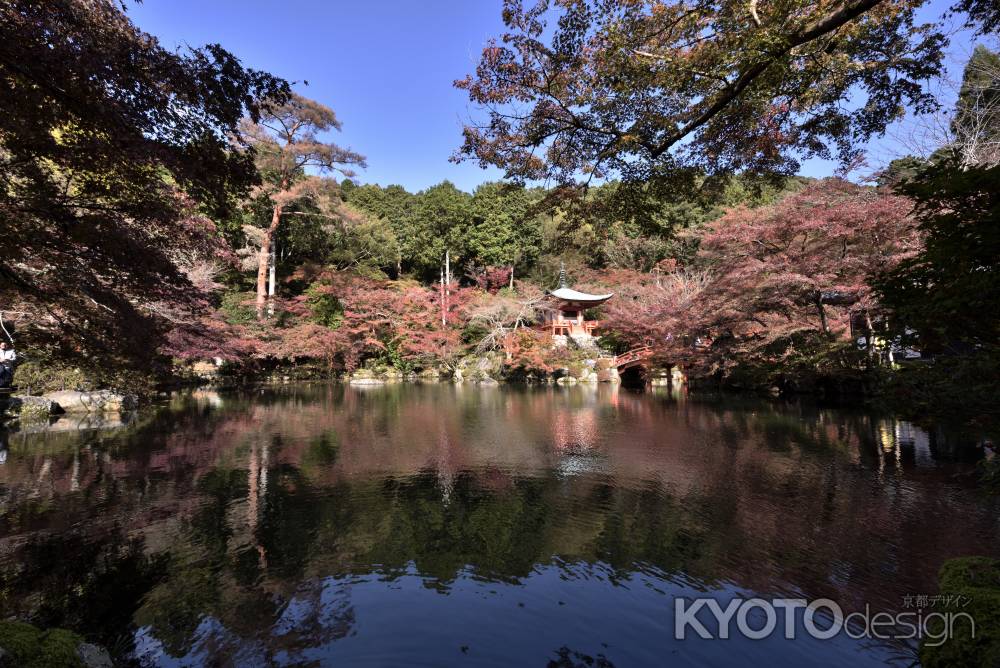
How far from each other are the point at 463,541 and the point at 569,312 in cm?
2151

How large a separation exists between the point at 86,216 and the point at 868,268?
1293cm

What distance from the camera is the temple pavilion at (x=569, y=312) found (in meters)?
24.2

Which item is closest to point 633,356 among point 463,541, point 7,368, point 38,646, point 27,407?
point 463,541

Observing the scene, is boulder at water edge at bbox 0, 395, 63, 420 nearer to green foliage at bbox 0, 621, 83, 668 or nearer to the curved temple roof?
green foliage at bbox 0, 621, 83, 668

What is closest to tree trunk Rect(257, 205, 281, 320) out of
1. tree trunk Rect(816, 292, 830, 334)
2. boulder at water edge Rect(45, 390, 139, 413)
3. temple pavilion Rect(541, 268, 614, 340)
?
boulder at water edge Rect(45, 390, 139, 413)

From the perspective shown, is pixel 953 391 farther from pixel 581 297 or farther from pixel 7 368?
pixel 581 297

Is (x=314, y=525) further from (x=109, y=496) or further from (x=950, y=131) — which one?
(x=950, y=131)

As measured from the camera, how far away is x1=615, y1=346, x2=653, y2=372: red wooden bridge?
69.1 ft

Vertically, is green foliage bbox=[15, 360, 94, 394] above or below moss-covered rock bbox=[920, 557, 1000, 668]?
above

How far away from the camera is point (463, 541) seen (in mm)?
4504

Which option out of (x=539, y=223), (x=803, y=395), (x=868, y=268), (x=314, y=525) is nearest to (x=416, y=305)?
(x=539, y=223)

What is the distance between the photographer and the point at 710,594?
354 centimetres

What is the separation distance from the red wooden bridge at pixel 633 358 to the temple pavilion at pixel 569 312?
268cm

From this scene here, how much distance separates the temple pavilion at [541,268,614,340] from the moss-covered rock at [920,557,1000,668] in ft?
71.1
